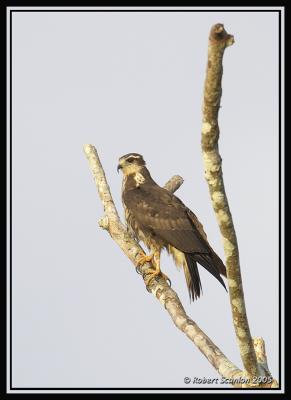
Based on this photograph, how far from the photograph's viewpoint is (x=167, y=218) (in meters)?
9.15

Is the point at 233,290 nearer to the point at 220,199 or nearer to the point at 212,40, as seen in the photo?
the point at 220,199

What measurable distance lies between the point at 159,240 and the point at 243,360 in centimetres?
A: 342

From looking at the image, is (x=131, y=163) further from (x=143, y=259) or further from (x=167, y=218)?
(x=143, y=259)

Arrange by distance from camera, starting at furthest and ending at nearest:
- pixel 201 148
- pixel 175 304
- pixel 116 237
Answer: pixel 116 237
pixel 175 304
pixel 201 148

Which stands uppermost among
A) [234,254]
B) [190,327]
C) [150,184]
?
[150,184]

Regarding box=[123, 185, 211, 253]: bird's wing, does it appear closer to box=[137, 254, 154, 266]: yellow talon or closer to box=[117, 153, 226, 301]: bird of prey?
box=[117, 153, 226, 301]: bird of prey

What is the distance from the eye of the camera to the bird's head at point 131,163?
10.5 m

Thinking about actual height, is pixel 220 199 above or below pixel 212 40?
below

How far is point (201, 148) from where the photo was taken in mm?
5180

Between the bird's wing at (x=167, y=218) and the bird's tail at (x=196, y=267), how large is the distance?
0.09 metres

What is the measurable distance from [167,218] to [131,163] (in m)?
1.74

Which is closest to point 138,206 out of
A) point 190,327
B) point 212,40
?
point 190,327

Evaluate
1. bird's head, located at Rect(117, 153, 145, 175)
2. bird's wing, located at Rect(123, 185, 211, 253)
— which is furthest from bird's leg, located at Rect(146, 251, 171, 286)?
bird's head, located at Rect(117, 153, 145, 175)

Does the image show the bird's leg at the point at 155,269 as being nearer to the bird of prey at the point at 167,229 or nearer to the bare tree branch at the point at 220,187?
the bird of prey at the point at 167,229
